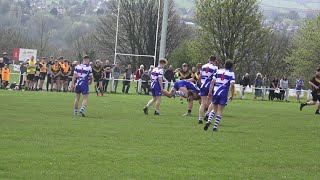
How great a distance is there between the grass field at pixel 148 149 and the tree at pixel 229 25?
4103 centimetres

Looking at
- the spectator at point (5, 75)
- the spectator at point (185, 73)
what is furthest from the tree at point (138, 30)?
the spectator at point (185, 73)

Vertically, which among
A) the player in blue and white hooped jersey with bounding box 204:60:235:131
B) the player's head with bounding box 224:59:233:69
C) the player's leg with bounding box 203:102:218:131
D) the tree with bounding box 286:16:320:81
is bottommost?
the player's leg with bounding box 203:102:218:131

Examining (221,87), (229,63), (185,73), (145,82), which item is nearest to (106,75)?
(145,82)

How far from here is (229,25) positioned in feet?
211

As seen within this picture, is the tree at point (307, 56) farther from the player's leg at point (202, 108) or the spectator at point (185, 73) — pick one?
the player's leg at point (202, 108)

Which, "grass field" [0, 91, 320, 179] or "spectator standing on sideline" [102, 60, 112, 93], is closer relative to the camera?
"grass field" [0, 91, 320, 179]

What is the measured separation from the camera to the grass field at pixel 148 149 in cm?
1159

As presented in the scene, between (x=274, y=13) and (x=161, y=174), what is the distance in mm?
127631

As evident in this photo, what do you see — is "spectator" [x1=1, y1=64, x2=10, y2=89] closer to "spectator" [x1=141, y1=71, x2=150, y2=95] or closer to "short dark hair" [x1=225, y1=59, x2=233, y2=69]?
"spectator" [x1=141, y1=71, x2=150, y2=95]

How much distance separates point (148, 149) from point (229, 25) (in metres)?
50.5

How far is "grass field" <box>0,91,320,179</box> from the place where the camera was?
11.6 metres

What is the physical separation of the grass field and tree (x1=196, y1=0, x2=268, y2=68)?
41033mm

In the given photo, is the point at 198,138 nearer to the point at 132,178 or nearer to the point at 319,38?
the point at 132,178

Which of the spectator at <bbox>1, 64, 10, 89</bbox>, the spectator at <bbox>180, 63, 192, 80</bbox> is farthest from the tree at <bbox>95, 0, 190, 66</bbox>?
the spectator at <bbox>180, 63, 192, 80</bbox>
